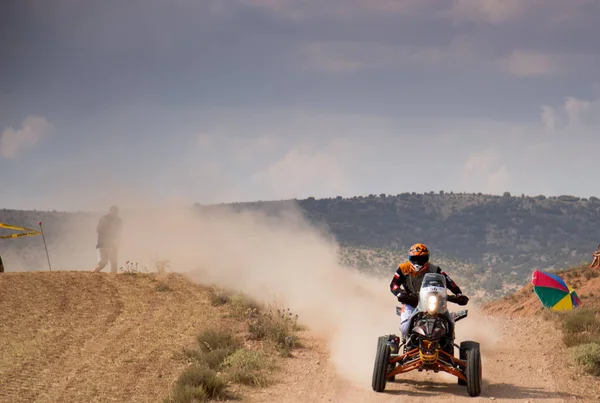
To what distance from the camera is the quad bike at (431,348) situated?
36.0 feet

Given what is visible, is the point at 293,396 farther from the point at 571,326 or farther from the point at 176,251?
the point at 176,251

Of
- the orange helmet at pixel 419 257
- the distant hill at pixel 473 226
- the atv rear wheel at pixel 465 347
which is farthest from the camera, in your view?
the distant hill at pixel 473 226

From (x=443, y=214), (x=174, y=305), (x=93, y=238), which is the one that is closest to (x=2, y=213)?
(x=93, y=238)

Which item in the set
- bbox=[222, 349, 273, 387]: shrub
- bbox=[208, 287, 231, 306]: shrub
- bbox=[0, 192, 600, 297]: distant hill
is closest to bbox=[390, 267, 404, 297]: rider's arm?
bbox=[222, 349, 273, 387]: shrub

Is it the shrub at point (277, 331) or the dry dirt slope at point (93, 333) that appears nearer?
the dry dirt slope at point (93, 333)

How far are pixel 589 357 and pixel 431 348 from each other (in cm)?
416

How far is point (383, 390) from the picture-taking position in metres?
11.6

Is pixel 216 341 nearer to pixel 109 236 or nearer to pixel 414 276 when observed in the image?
pixel 414 276

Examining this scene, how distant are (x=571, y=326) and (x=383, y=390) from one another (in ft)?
23.3

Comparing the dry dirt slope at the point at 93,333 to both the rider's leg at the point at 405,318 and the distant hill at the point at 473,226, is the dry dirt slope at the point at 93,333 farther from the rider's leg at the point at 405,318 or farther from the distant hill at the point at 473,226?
the distant hill at the point at 473,226

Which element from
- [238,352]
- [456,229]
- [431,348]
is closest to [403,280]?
[431,348]

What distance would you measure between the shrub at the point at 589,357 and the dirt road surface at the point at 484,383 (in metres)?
0.21

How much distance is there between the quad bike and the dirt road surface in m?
0.35

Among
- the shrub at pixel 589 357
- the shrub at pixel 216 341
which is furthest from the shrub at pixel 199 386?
the shrub at pixel 589 357
